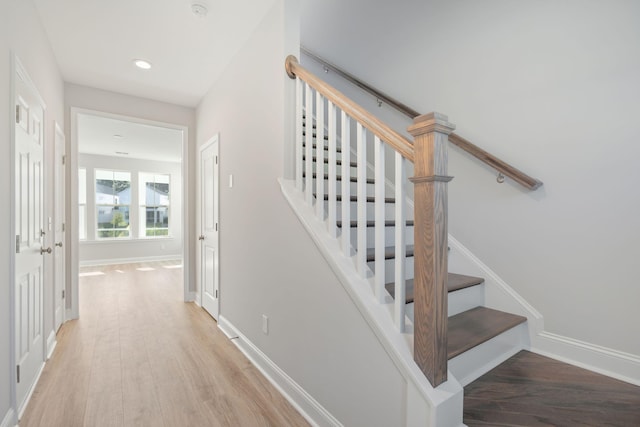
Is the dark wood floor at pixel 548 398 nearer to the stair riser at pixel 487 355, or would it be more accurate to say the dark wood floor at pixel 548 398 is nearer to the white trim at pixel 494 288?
the stair riser at pixel 487 355

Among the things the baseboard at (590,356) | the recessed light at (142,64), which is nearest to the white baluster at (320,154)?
the baseboard at (590,356)

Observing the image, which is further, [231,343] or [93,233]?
[93,233]

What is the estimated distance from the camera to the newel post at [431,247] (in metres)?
1.11

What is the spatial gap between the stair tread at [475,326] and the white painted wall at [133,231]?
7683 mm

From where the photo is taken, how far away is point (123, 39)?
260 cm

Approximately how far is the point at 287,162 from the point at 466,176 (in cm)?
132

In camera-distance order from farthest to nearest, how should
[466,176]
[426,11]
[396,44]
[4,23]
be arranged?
[396,44]
[426,11]
[466,176]
[4,23]

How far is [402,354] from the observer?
3.89 feet

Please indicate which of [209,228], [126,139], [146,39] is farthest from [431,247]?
[126,139]

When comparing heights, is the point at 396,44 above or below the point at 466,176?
above

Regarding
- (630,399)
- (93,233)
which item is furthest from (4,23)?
(93,233)

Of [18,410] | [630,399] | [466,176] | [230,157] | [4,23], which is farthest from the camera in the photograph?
[230,157]

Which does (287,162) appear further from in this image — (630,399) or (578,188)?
(630,399)

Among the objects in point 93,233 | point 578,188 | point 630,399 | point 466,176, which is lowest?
point 630,399
